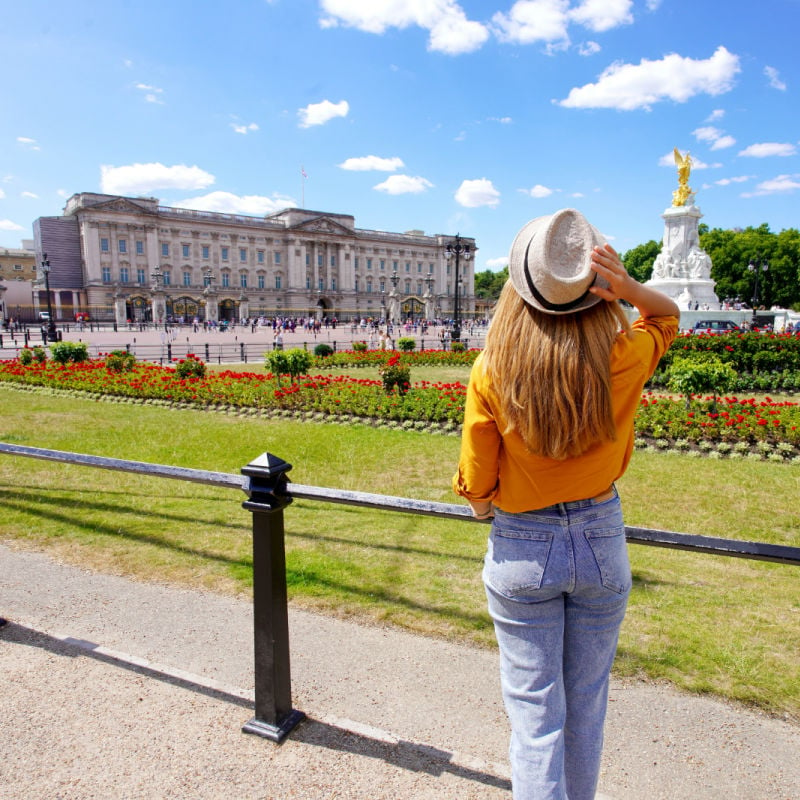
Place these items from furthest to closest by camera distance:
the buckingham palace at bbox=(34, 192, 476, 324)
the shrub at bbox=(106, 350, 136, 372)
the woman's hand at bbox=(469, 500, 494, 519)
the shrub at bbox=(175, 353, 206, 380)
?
the buckingham palace at bbox=(34, 192, 476, 324)
the shrub at bbox=(106, 350, 136, 372)
the shrub at bbox=(175, 353, 206, 380)
the woman's hand at bbox=(469, 500, 494, 519)

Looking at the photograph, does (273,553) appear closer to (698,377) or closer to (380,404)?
(380,404)

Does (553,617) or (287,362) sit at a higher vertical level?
(287,362)

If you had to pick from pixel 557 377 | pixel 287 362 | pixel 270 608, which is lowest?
pixel 270 608

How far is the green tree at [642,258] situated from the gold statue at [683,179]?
1857 inches

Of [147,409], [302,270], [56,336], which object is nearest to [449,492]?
[147,409]

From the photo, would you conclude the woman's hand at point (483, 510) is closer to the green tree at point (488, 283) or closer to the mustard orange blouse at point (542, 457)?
the mustard orange blouse at point (542, 457)

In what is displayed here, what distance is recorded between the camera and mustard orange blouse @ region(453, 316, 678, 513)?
4.76ft

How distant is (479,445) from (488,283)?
5333 inches

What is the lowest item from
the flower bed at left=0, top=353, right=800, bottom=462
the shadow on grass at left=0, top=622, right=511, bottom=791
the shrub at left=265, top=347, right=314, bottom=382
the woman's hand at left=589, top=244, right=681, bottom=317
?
the shadow on grass at left=0, top=622, right=511, bottom=791

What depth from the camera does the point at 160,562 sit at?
4207mm

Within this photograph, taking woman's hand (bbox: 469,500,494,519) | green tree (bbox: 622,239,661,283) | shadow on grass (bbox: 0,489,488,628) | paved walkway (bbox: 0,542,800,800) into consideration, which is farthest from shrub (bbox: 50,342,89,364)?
green tree (bbox: 622,239,661,283)

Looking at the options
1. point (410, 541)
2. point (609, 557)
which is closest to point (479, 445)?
point (609, 557)

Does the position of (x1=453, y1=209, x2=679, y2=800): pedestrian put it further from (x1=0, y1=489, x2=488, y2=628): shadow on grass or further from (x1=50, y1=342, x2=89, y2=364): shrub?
(x1=50, y1=342, x2=89, y2=364): shrub

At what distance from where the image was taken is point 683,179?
3212 centimetres
